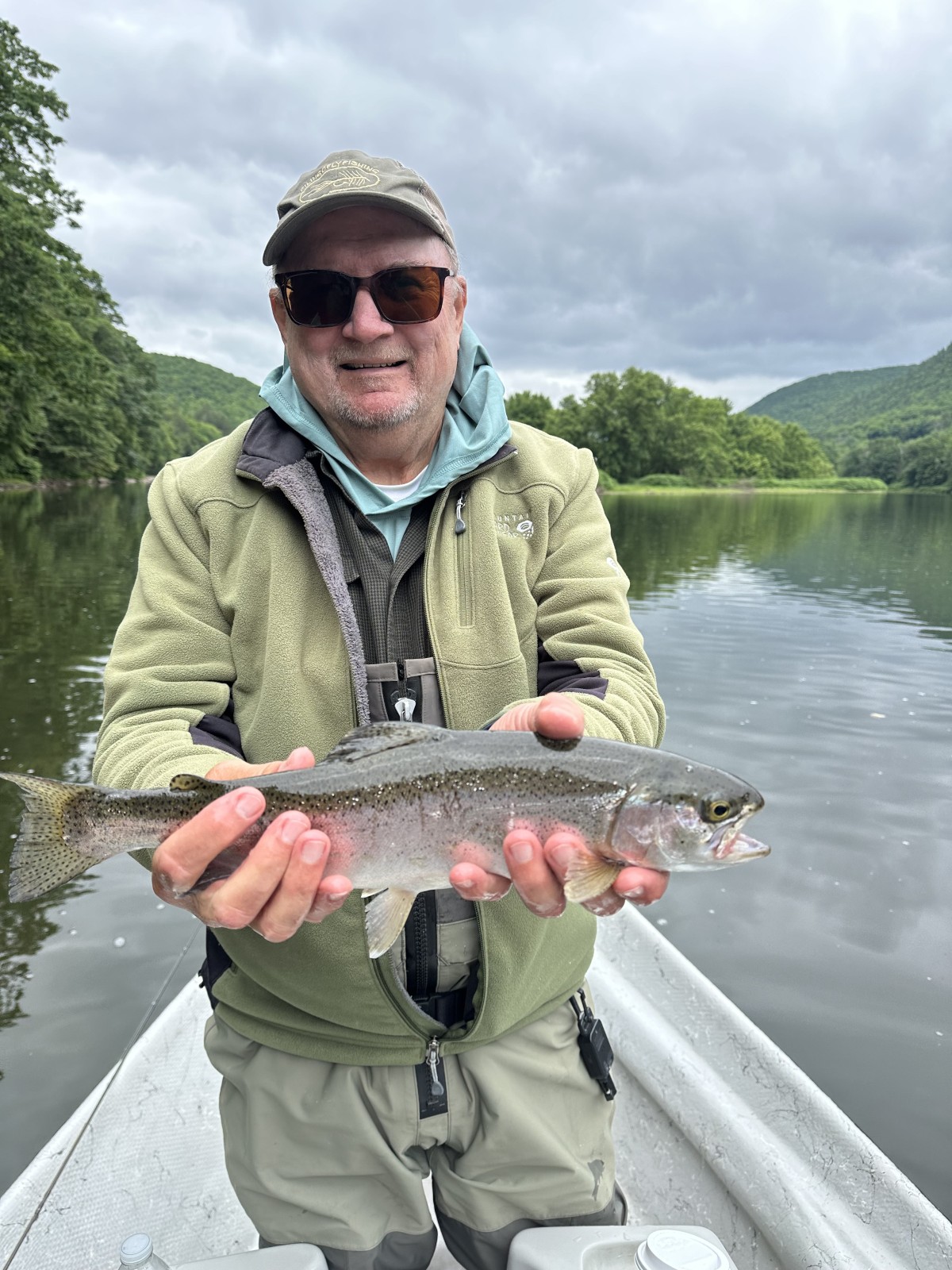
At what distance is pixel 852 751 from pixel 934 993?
500cm

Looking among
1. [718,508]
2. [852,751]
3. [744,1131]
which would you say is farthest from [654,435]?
[744,1131]

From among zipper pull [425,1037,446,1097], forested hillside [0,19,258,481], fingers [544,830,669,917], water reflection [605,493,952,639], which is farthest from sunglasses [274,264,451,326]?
forested hillside [0,19,258,481]

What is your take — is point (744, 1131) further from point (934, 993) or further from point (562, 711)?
point (934, 993)

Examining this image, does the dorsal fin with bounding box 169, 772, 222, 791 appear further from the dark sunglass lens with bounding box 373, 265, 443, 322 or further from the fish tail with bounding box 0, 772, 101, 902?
the dark sunglass lens with bounding box 373, 265, 443, 322

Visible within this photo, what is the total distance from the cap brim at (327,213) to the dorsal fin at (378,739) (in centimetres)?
184

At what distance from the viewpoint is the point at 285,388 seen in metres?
3.17

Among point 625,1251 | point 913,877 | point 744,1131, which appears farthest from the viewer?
point 913,877

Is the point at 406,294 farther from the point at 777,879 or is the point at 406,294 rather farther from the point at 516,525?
the point at 777,879

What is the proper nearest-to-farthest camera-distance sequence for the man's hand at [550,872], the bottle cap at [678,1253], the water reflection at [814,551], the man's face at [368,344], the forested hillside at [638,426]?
the man's hand at [550,872], the bottle cap at [678,1253], the man's face at [368,344], the water reflection at [814,551], the forested hillside at [638,426]

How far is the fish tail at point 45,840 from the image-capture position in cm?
251

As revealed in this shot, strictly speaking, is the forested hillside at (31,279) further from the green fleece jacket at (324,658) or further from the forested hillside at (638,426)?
the forested hillside at (638,426)

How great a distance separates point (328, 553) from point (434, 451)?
70cm

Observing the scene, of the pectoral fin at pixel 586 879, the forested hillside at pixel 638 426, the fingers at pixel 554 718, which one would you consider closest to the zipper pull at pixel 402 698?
the fingers at pixel 554 718

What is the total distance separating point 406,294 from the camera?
3020 millimetres
